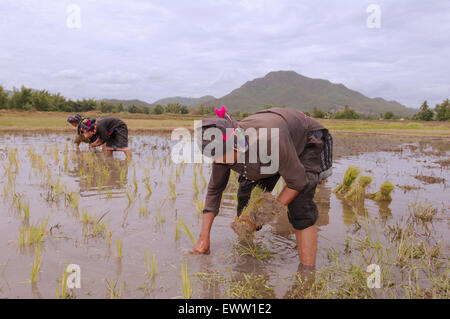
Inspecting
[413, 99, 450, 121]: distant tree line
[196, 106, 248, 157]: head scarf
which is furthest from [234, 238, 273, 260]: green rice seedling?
[413, 99, 450, 121]: distant tree line

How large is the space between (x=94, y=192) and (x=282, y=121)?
333 cm

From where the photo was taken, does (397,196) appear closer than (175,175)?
Yes

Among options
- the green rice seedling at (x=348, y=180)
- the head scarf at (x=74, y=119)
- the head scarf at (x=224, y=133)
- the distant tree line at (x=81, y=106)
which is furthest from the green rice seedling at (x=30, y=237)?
the distant tree line at (x=81, y=106)

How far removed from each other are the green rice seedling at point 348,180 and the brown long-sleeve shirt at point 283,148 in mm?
2618

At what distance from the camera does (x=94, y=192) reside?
455 cm

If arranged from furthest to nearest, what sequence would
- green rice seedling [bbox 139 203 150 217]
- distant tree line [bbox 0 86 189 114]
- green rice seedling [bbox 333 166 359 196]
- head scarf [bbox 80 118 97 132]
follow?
distant tree line [bbox 0 86 189 114] < head scarf [bbox 80 118 97 132] < green rice seedling [bbox 333 166 359 196] < green rice seedling [bbox 139 203 150 217]

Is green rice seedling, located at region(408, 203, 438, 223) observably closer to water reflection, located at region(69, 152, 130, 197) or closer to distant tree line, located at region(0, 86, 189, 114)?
water reflection, located at region(69, 152, 130, 197)

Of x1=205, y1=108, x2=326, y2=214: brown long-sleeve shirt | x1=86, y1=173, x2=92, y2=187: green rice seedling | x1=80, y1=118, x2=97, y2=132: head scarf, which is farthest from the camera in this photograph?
x1=80, y1=118, x2=97, y2=132: head scarf

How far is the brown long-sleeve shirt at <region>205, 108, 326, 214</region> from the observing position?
2053 millimetres

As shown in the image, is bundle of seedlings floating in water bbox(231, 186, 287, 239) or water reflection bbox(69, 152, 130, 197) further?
water reflection bbox(69, 152, 130, 197)

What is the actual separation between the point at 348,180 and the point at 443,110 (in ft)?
170

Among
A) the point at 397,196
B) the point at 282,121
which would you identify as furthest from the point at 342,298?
the point at 397,196

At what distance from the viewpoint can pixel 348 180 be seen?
191 inches
